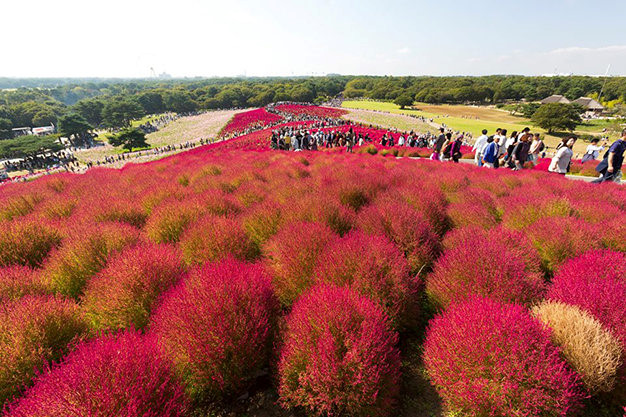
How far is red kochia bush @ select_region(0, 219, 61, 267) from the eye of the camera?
13.3ft

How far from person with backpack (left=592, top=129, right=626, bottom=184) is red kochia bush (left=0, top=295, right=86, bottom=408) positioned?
1167 cm

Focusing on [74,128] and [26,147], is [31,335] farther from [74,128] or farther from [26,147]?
[74,128]

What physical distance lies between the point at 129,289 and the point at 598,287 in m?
5.06

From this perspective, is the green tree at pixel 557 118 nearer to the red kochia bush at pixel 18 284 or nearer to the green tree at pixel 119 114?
the red kochia bush at pixel 18 284

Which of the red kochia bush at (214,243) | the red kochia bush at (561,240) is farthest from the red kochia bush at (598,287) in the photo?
the red kochia bush at (214,243)

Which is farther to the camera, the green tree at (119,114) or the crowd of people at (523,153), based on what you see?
the green tree at (119,114)

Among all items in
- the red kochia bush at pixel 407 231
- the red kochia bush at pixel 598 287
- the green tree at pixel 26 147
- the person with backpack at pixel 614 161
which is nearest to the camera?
the red kochia bush at pixel 598 287

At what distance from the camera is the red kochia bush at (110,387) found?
1.65m

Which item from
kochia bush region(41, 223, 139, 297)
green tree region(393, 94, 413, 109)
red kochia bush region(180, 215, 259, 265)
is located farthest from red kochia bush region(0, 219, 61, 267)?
green tree region(393, 94, 413, 109)

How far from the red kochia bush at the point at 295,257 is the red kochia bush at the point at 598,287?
268 centimetres

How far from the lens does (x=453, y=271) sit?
324 centimetres

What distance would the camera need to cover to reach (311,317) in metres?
2.39

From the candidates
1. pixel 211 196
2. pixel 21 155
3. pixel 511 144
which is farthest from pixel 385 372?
pixel 21 155

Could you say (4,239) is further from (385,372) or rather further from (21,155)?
(21,155)
